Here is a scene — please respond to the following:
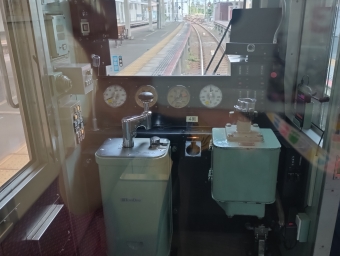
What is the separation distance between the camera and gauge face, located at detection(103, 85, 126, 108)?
7.74ft

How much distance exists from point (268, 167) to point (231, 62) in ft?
2.89

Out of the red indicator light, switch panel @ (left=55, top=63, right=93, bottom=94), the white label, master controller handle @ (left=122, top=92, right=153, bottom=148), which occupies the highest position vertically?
switch panel @ (left=55, top=63, right=93, bottom=94)

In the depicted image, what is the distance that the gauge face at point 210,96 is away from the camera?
7.50 ft

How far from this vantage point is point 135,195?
1.84 metres

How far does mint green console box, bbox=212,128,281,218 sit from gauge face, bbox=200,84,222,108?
61 cm

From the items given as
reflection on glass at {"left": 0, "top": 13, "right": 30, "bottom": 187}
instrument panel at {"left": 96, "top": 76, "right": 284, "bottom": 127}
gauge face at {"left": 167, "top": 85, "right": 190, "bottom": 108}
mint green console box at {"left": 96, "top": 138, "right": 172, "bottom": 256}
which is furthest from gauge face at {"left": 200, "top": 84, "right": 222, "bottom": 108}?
reflection on glass at {"left": 0, "top": 13, "right": 30, "bottom": 187}

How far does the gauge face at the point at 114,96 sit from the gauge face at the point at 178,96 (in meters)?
0.37

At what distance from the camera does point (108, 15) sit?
2193mm

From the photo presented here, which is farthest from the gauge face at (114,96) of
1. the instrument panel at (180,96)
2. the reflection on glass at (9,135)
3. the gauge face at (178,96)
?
the reflection on glass at (9,135)

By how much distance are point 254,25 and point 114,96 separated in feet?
3.88

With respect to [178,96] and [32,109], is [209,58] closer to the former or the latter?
[178,96]

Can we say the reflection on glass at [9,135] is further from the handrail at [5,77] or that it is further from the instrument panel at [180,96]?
the instrument panel at [180,96]

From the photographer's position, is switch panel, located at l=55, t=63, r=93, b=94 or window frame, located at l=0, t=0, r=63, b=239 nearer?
window frame, located at l=0, t=0, r=63, b=239

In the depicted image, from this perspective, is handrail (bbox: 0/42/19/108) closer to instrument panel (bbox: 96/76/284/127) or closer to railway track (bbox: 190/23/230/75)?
instrument panel (bbox: 96/76/284/127)
